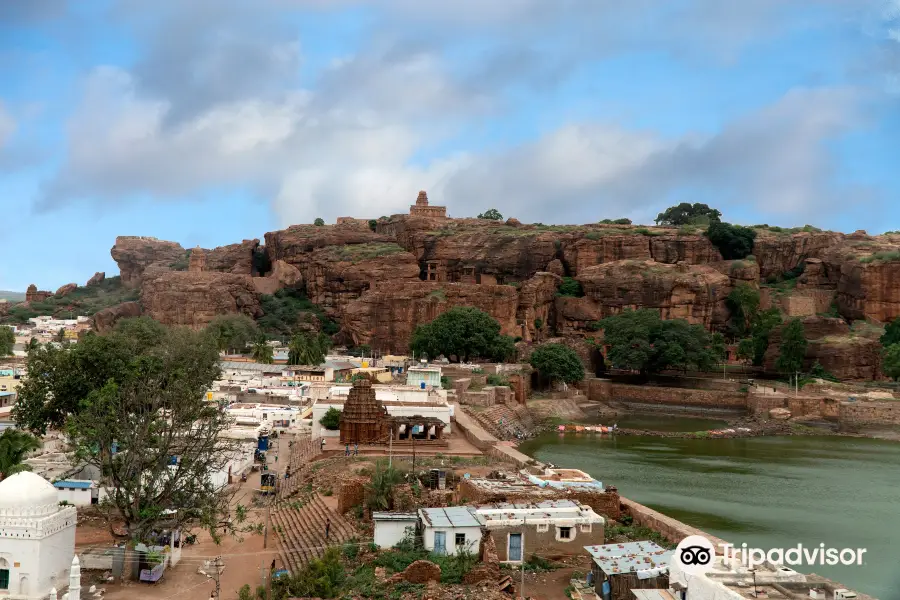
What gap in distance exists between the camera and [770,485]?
119ft

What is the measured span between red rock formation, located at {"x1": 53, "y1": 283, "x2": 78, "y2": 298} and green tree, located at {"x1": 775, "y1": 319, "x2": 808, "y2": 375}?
274ft

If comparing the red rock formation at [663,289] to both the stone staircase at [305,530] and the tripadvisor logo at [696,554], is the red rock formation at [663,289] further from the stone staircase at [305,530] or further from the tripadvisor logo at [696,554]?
the tripadvisor logo at [696,554]

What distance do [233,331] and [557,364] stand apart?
89.8 feet

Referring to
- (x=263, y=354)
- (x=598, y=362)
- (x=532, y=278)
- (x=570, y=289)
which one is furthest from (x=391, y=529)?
(x=570, y=289)

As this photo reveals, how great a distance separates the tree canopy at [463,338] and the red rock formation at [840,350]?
68.0ft

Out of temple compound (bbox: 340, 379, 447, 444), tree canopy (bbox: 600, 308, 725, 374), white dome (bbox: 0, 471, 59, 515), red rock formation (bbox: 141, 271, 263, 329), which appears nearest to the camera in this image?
white dome (bbox: 0, 471, 59, 515)

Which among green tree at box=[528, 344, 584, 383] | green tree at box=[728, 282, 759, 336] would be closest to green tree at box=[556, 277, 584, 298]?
green tree at box=[728, 282, 759, 336]

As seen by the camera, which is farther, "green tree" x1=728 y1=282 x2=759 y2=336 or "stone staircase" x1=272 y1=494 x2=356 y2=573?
"green tree" x1=728 y1=282 x2=759 y2=336

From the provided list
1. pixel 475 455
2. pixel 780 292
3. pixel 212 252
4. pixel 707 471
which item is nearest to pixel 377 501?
pixel 475 455

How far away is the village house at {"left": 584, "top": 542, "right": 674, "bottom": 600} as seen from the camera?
17031mm

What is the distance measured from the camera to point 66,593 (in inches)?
750

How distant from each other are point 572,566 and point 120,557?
34.8ft

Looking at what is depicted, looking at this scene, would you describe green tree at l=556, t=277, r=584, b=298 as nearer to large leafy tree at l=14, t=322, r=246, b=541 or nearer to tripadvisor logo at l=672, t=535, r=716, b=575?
large leafy tree at l=14, t=322, r=246, b=541

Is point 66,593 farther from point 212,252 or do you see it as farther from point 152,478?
point 212,252
